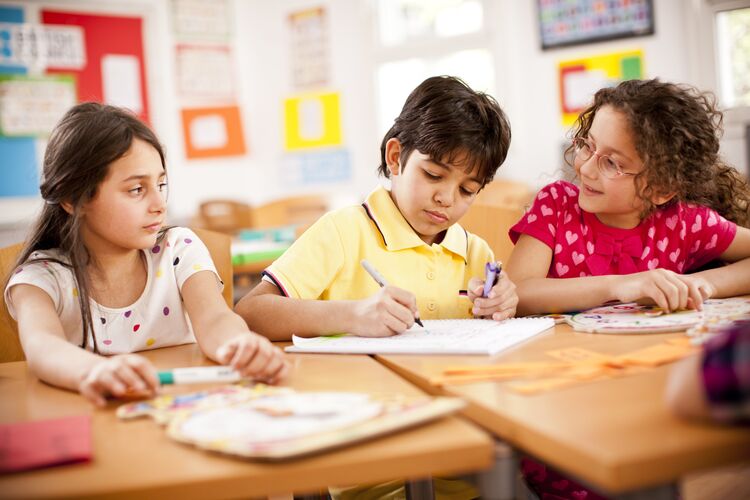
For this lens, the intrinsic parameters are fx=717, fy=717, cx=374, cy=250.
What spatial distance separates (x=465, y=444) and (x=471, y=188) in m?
0.79

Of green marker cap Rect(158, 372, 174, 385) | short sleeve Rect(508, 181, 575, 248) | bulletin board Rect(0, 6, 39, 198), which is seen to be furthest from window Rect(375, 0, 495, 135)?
green marker cap Rect(158, 372, 174, 385)

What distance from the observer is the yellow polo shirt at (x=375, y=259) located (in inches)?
51.0

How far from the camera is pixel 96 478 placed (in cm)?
57

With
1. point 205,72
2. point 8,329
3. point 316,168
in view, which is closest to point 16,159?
point 205,72

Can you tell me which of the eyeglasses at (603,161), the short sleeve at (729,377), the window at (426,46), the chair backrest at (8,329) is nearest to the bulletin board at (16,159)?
the window at (426,46)

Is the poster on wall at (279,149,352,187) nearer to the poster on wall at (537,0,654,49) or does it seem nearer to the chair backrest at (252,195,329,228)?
the chair backrest at (252,195,329,228)

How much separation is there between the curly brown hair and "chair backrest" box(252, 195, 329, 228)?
2796 mm

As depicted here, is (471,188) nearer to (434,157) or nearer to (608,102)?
(434,157)

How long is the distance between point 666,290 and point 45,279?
37.8 inches

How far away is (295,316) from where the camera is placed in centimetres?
115

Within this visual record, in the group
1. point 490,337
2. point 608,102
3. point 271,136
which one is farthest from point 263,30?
point 490,337

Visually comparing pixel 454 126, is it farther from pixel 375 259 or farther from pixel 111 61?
pixel 111 61

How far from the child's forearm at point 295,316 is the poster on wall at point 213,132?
12.8 feet

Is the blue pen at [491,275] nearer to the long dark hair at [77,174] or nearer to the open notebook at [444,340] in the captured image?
the open notebook at [444,340]
